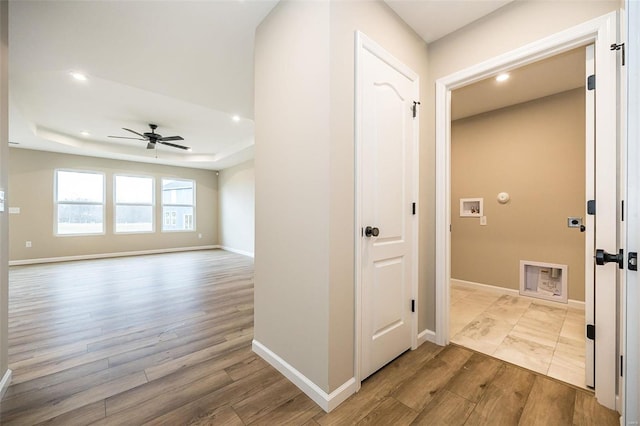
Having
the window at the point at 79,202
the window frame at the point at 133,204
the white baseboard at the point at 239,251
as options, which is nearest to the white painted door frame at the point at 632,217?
the white baseboard at the point at 239,251

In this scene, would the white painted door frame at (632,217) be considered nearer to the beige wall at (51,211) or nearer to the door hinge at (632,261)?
the door hinge at (632,261)

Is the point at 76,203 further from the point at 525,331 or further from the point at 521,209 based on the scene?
the point at 521,209

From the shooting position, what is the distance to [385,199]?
6.07ft

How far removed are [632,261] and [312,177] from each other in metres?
1.52

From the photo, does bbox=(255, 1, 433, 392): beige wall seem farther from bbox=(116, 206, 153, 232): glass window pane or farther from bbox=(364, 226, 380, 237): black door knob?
bbox=(116, 206, 153, 232): glass window pane

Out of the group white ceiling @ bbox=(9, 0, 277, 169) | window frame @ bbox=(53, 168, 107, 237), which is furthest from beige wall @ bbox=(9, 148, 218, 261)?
white ceiling @ bbox=(9, 0, 277, 169)

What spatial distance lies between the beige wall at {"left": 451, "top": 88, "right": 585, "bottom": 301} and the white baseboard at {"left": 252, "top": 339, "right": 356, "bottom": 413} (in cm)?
311

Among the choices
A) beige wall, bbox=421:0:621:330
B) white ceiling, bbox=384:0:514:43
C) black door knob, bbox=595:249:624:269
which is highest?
white ceiling, bbox=384:0:514:43

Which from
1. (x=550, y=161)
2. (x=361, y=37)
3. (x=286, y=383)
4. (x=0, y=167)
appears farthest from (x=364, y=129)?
(x=550, y=161)

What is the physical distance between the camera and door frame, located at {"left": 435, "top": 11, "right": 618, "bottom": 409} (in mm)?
1469

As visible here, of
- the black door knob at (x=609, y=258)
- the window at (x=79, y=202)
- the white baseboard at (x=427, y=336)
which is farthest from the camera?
the window at (x=79, y=202)

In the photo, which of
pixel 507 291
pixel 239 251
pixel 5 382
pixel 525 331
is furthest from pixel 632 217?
pixel 239 251

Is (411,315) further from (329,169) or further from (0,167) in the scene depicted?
(0,167)

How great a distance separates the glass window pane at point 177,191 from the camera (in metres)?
7.75
